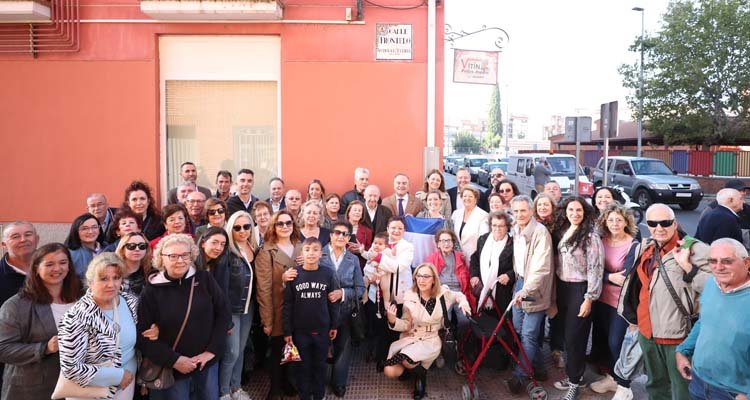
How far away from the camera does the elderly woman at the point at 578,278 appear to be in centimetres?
468

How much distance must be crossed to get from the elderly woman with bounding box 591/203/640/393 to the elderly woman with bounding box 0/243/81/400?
4.52 m

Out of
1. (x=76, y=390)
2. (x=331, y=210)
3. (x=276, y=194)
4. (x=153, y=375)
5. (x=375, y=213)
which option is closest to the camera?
(x=76, y=390)

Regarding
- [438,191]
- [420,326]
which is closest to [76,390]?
[420,326]

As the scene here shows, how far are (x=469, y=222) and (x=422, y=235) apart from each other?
615 mm

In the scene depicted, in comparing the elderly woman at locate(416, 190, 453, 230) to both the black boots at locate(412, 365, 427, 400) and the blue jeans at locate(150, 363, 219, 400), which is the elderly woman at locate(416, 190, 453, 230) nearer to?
the black boots at locate(412, 365, 427, 400)

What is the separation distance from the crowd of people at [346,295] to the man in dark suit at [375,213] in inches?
1.1

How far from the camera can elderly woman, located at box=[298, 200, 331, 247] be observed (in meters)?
5.29

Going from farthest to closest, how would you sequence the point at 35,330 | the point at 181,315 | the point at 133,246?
the point at 133,246 → the point at 181,315 → the point at 35,330

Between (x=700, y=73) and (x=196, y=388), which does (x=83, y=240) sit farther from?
(x=700, y=73)

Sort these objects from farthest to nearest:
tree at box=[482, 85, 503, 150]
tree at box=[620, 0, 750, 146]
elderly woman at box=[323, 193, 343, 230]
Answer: tree at box=[482, 85, 503, 150], tree at box=[620, 0, 750, 146], elderly woman at box=[323, 193, 343, 230]

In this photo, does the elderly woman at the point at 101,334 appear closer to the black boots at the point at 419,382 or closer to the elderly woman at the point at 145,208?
the elderly woman at the point at 145,208

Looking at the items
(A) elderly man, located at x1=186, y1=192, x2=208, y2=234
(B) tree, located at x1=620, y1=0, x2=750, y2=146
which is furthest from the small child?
(B) tree, located at x1=620, y1=0, x2=750, y2=146

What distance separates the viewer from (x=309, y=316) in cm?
451

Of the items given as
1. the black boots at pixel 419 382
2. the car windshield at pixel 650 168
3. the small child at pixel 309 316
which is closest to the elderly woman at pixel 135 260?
the small child at pixel 309 316
